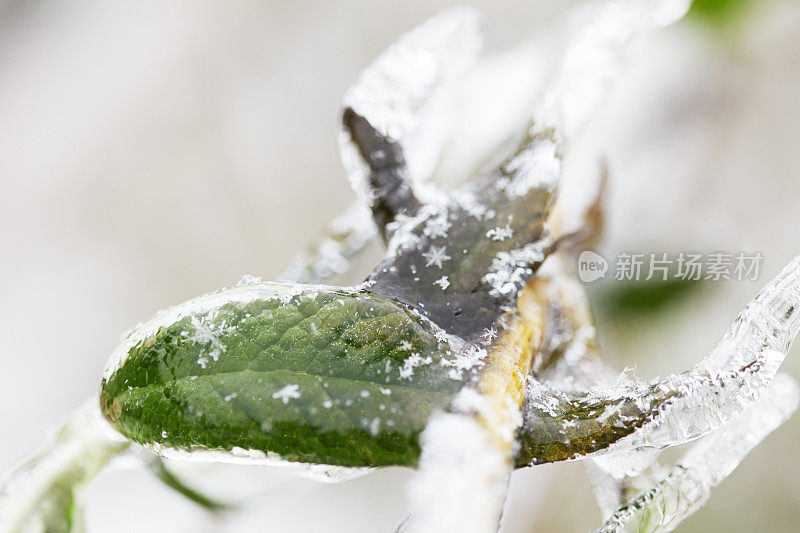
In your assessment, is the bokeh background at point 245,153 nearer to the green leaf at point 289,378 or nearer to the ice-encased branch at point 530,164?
the ice-encased branch at point 530,164

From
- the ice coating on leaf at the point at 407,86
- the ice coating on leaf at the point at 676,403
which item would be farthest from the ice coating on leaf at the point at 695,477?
the ice coating on leaf at the point at 407,86

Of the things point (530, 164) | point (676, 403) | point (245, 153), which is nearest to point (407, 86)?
point (530, 164)

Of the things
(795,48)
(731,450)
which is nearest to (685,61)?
(795,48)

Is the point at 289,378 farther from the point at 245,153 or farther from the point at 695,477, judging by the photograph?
the point at 245,153

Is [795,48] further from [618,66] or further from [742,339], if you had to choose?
[742,339]

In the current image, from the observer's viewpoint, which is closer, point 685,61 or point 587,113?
point 587,113
